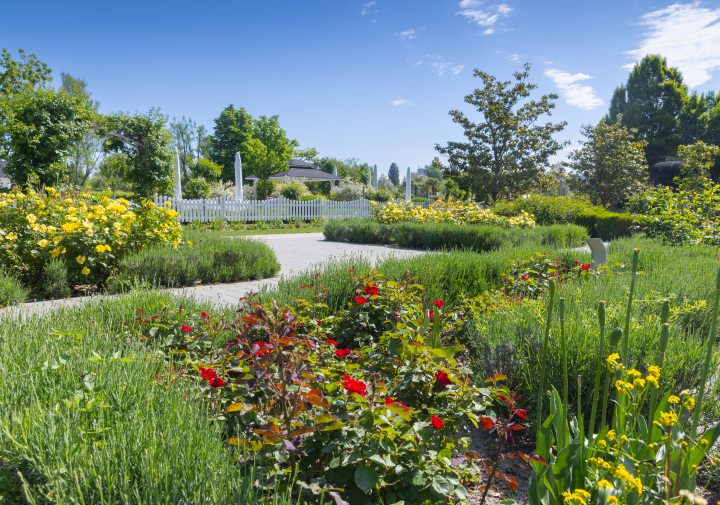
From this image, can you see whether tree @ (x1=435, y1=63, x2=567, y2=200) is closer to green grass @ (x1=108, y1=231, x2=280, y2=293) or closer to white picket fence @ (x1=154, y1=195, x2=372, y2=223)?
white picket fence @ (x1=154, y1=195, x2=372, y2=223)

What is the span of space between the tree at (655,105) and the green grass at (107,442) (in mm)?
44321

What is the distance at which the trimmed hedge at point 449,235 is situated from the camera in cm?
933

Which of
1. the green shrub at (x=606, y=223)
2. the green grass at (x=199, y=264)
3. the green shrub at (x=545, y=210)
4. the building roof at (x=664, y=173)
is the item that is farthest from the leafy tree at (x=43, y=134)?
the building roof at (x=664, y=173)

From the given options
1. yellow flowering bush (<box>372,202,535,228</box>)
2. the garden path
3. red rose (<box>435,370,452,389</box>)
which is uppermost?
yellow flowering bush (<box>372,202,535,228</box>)

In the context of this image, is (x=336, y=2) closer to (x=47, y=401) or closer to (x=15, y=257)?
(x=15, y=257)

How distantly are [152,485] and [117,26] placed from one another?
2290 centimetres

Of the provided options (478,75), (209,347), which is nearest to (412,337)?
(209,347)

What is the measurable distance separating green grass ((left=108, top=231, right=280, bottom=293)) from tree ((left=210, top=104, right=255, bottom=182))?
36476 millimetres

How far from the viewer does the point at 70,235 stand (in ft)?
17.0

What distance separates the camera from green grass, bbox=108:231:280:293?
5254mm

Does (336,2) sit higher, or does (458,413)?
(336,2)

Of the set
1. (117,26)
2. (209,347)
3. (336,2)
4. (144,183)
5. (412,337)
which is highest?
(117,26)

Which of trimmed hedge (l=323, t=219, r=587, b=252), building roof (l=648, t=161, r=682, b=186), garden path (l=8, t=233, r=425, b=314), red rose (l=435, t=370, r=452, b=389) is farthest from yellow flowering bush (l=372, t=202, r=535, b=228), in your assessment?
building roof (l=648, t=161, r=682, b=186)

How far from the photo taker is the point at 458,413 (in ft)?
5.08
